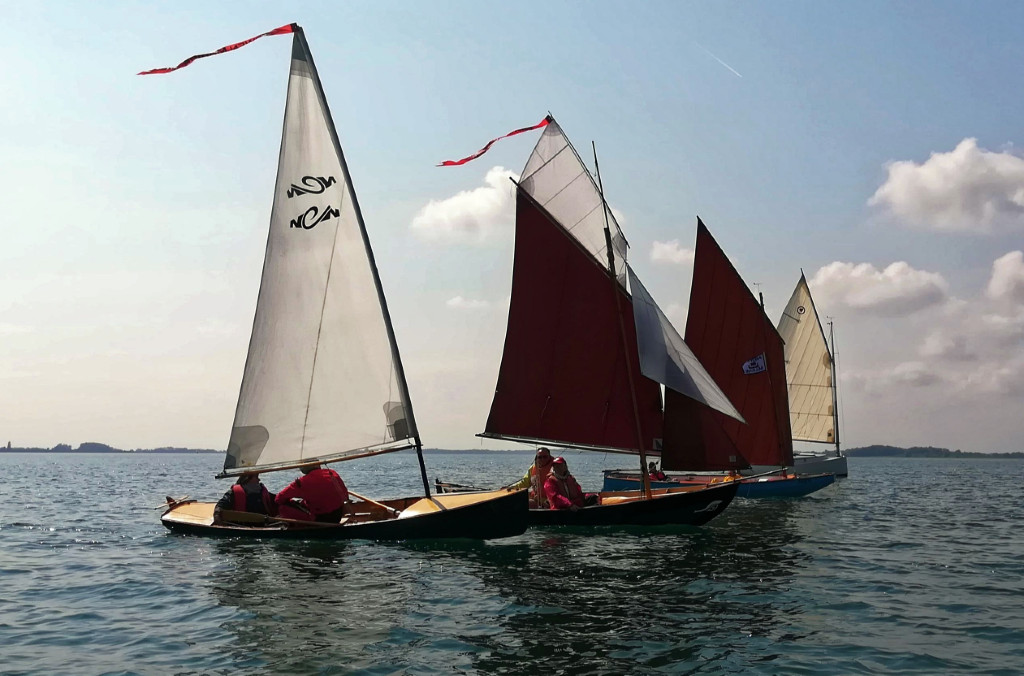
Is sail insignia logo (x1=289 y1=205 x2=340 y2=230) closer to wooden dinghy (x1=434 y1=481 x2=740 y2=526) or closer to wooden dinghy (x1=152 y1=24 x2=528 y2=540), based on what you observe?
wooden dinghy (x1=152 y1=24 x2=528 y2=540)

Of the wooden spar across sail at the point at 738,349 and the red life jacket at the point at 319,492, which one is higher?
the wooden spar across sail at the point at 738,349

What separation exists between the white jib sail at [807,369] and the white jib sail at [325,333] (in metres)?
40.4

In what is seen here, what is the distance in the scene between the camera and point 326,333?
21.4 metres

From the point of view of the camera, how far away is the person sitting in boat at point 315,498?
21.6 m

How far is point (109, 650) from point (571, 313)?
1758cm

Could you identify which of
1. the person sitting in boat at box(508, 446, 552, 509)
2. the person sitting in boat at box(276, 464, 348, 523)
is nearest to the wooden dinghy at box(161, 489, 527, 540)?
the person sitting in boat at box(276, 464, 348, 523)

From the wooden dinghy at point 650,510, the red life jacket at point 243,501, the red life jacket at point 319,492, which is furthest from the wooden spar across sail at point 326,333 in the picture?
the wooden dinghy at point 650,510

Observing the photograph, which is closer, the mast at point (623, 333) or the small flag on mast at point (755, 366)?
the mast at point (623, 333)

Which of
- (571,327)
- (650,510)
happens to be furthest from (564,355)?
(650,510)

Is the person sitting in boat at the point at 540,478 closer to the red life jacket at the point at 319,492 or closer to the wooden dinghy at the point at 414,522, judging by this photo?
the wooden dinghy at the point at 414,522

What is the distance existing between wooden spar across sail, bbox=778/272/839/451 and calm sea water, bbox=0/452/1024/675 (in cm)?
3198

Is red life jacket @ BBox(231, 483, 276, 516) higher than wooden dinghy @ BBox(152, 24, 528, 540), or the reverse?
wooden dinghy @ BBox(152, 24, 528, 540)

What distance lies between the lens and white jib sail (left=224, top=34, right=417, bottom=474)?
21375 mm

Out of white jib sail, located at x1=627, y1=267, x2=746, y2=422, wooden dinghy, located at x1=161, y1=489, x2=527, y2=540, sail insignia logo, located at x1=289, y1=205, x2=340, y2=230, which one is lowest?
wooden dinghy, located at x1=161, y1=489, x2=527, y2=540
